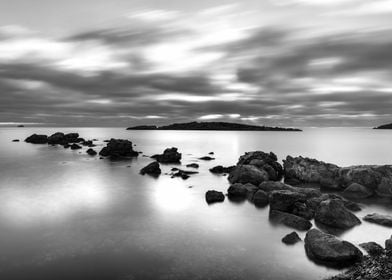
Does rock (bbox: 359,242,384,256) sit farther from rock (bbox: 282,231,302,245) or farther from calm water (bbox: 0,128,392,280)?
rock (bbox: 282,231,302,245)

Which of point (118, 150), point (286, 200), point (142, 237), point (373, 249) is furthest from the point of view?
point (118, 150)

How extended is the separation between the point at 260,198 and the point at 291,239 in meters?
11.1

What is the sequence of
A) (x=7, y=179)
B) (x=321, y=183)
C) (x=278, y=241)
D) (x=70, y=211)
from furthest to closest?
(x=7, y=179), (x=321, y=183), (x=70, y=211), (x=278, y=241)

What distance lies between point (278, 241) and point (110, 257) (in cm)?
1155

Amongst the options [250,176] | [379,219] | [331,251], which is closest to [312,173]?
[250,176]

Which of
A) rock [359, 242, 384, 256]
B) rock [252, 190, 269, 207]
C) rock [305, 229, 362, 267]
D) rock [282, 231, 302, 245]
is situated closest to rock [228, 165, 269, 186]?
rock [252, 190, 269, 207]

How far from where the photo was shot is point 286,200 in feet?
88.8

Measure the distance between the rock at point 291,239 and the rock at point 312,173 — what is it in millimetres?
21509

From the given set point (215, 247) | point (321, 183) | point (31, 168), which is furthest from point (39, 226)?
point (31, 168)

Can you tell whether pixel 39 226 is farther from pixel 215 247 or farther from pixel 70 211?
pixel 215 247

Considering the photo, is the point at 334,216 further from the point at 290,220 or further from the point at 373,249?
the point at 373,249

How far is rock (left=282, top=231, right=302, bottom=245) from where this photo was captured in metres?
20.1

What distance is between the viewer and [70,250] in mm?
18953

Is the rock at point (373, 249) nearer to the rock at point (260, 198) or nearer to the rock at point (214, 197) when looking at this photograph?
the rock at point (260, 198)
